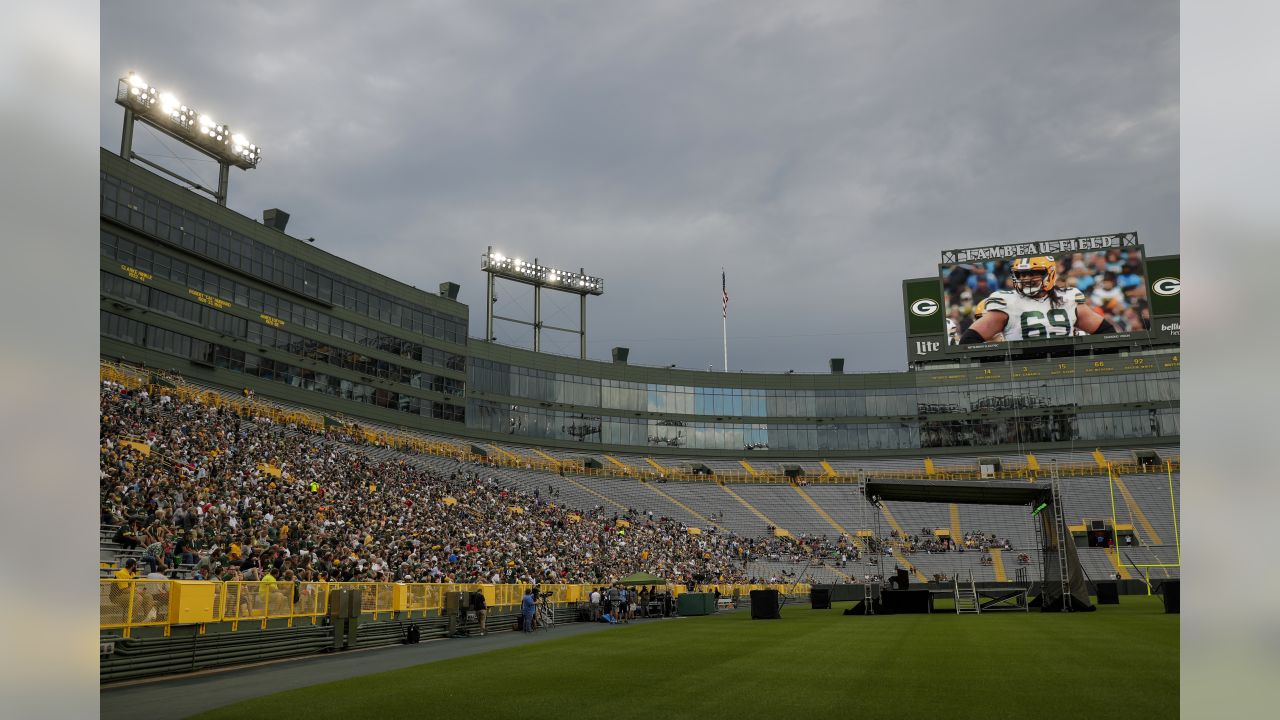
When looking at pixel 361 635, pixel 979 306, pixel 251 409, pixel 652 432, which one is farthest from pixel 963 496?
pixel 652 432

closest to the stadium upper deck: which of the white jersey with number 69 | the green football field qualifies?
the white jersey with number 69

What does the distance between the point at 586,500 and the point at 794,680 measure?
56.5 metres

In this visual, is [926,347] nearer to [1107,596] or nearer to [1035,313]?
[1035,313]

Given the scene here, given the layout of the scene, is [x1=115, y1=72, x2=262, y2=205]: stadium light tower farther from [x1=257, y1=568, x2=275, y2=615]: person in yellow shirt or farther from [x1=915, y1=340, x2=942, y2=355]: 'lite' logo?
[x1=915, y1=340, x2=942, y2=355]: 'lite' logo

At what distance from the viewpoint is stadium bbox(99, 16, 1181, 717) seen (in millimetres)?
14508

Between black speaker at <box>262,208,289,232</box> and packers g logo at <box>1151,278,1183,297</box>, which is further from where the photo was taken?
packers g logo at <box>1151,278,1183,297</box>

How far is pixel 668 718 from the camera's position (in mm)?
9648

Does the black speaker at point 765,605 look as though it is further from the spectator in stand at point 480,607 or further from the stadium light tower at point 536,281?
the stadium light tower at point 536,281

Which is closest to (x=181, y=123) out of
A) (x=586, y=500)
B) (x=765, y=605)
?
(x=586, y=500)

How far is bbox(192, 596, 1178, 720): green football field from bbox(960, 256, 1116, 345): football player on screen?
60377 millimetres

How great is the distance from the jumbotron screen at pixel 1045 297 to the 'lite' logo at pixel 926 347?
3.90 meters

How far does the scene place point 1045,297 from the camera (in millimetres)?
77500
